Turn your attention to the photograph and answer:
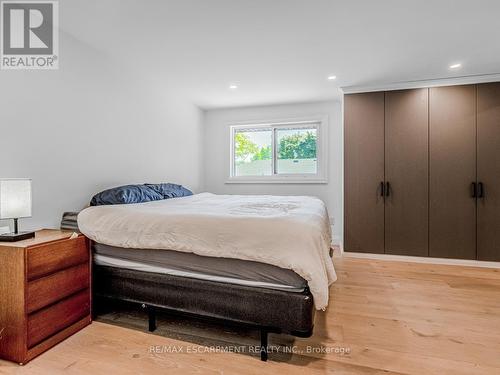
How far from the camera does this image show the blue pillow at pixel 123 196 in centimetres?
238

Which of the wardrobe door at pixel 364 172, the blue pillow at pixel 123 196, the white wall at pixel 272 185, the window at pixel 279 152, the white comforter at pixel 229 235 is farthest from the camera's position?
the window at pixel 279 152

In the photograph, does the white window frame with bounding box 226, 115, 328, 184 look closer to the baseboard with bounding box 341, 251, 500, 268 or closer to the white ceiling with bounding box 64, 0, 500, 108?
the white ceiling with bounding box 64, 0, 500, 108

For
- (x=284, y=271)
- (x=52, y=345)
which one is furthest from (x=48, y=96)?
(x=284, y=271)

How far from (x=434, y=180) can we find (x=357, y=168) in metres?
0.94

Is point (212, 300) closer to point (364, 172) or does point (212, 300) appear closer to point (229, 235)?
point (229, 235)

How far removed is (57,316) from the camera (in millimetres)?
1722

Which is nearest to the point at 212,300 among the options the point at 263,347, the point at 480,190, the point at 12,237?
the point at 263,347

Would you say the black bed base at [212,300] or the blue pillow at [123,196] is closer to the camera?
the black bed base at [212,300]

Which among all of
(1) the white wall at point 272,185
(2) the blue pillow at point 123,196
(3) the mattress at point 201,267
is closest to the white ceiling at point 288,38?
(1) the white wall at point 272,185

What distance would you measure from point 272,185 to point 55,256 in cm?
339

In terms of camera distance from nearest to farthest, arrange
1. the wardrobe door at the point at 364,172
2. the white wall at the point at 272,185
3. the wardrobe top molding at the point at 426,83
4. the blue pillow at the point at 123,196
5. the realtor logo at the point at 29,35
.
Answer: the realtor logo at the point at 29,35
the blue pillow at the point at 123,196
the wardrobe top molding at the point at 426,83
the wardrobe door at the point at 364,172
the white wall at the point at 272,185

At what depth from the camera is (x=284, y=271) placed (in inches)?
62.1

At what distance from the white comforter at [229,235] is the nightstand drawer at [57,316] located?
42 centimetres

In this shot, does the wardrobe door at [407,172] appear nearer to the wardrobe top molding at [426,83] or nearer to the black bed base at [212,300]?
the wardrobe top molding at [426,83]
